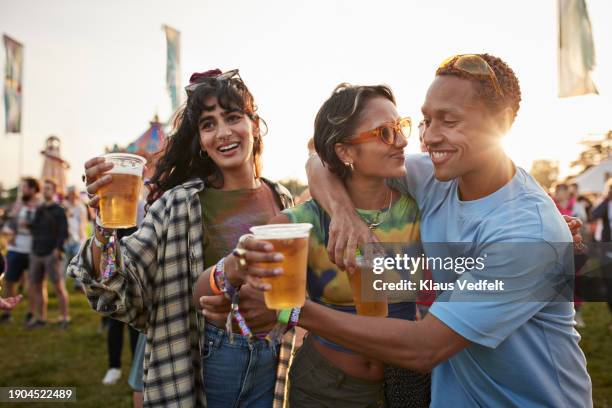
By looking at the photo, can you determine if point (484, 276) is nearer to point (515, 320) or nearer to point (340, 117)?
point (515, 320)

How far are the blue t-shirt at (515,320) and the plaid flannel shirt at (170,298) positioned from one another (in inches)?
48.5

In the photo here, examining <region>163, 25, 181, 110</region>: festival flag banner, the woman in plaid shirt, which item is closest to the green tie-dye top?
the woman in plaid shirt

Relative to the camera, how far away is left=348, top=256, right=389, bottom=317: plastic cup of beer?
2.17 m

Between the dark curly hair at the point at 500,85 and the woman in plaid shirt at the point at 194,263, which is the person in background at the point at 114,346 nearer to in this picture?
the woman in plaid shirt at the point at 194,263

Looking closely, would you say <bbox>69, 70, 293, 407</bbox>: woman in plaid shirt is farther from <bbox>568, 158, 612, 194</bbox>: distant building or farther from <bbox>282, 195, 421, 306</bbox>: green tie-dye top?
<bbox>568, 158, 612, 194</bbox>: distant building

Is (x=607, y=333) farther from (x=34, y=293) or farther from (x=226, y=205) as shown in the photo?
(x=34, y=293)

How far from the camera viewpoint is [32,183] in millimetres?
9750

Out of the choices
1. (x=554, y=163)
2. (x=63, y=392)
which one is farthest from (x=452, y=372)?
(x=554, y=163)

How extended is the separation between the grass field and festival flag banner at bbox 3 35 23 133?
8284 millimetres

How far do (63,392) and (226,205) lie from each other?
4370 mm

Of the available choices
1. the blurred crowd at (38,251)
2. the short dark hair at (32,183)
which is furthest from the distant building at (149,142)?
the short dark hair at (32,183)

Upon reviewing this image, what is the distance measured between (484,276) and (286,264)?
763mm

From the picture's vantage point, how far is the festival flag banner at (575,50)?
9367 millimetres

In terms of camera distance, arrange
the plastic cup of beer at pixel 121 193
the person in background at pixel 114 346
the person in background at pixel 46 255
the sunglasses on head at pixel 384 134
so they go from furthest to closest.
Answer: the person in background at pixel 46 255
the person in background at pixel 114 346
the sunglasses on head at pixel 384 134
the plastic cup of beer at pixel 121 193
